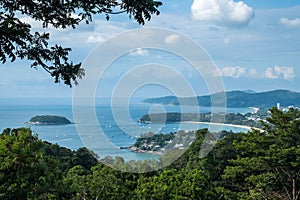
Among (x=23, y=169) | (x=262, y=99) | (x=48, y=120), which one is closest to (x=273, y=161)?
(x=23, y=169)

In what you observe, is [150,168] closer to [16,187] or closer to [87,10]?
[16,187]

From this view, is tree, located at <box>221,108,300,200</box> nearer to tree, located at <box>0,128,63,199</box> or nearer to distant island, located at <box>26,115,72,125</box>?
tree, located at <box>0,128,63,199</box>

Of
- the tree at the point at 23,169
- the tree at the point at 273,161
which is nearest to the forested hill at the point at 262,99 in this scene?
the tree at the point at 273,161

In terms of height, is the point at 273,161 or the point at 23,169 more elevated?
the point at 23,169

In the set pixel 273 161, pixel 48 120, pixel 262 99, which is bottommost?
pixel 48 120

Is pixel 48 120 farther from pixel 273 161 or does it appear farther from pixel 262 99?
pixel 262 99

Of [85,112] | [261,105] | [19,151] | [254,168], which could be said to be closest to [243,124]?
[261,105]

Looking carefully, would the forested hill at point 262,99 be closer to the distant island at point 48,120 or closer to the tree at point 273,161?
the distant island at point 48,120

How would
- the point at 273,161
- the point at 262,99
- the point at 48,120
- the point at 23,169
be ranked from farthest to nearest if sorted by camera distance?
1. the point at 262,99
2. the point at 48,120
3. the point at 273,161
4. the point at 23,169
